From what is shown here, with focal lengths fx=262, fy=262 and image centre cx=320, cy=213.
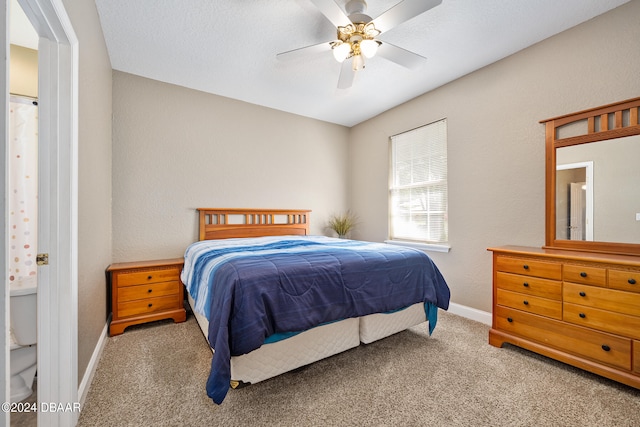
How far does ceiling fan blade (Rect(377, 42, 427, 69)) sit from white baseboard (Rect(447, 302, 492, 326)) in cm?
260

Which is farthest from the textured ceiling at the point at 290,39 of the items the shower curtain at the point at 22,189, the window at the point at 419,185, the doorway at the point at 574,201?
the doorway at the point at 574,201

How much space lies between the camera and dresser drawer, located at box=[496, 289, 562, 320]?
1.96m

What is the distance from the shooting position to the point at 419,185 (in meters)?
3.62

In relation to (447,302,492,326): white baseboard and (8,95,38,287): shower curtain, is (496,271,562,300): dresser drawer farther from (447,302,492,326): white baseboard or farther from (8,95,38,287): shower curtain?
(8,95,38,287): shower curtain

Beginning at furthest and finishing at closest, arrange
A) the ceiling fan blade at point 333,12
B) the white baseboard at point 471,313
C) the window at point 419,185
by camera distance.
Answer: the window at point 419,185 < the white baseboard at point 471,313 < the ceiling fan blade at point 333,12

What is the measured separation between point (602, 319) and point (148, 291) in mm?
3783

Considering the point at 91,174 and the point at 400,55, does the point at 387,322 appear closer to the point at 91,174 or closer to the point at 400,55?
the point at 400,55

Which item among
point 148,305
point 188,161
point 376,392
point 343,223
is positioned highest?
point 188,161

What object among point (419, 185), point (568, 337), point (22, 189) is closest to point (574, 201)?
point (568, 337)

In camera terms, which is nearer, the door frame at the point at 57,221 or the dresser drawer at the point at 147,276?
the door frame at the point at 57,221

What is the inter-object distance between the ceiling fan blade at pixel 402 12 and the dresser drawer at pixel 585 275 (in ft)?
6.73

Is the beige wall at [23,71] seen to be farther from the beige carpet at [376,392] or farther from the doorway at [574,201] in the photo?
the doorway at [574,201]

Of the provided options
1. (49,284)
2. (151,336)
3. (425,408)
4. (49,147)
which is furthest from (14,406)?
(425,408)

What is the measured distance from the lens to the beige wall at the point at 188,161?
3.00m
